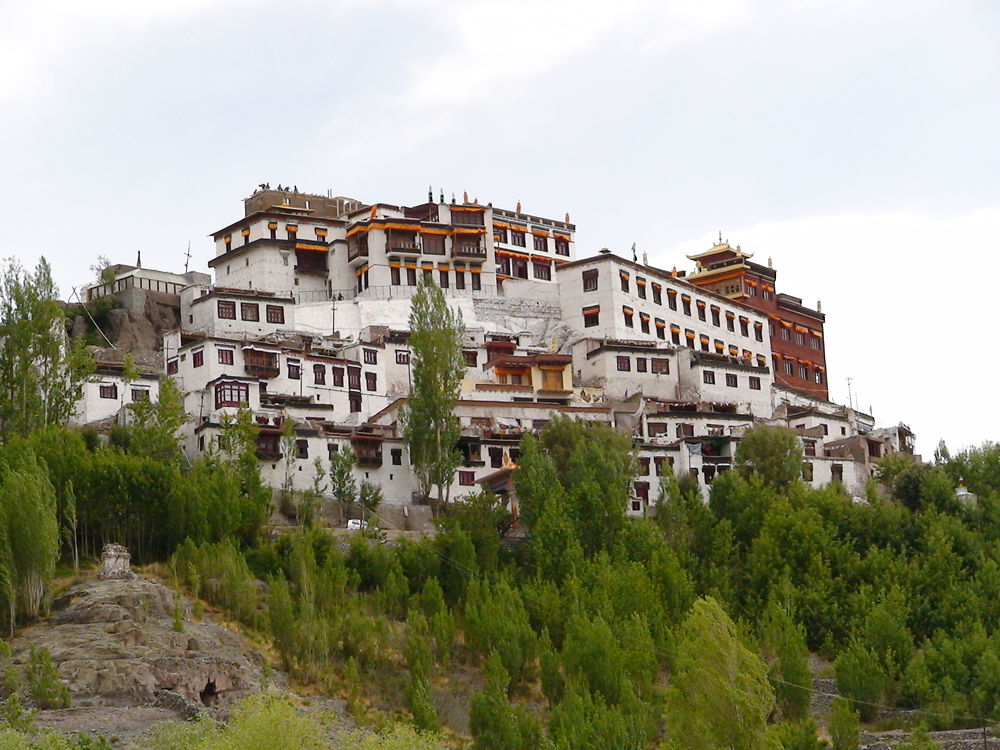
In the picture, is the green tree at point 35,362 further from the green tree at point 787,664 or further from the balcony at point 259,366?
the green tree at point 787,664

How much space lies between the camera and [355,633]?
46.9 metres

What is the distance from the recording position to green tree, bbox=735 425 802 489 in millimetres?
63500

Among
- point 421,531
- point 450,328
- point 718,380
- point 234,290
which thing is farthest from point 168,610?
point 718,380

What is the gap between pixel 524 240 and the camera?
82500 mm

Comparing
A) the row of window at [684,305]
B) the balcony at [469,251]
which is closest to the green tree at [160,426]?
A: the balcony at [469,251]

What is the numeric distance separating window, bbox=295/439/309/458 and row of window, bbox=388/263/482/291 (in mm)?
17147

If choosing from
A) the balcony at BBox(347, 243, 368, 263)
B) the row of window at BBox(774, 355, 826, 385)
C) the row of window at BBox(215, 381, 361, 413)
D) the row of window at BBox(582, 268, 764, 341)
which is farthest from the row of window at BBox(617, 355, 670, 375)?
the row of window at BBox(215, 381, 361, 413)

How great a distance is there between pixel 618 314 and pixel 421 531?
20922 mm

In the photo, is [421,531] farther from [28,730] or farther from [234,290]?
[28,730]

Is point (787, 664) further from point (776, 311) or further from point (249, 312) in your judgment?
point (776, 311)

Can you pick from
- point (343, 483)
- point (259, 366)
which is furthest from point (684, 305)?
point (343, 483)

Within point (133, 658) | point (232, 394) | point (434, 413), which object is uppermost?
point (232, 394)

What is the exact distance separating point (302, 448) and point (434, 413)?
447 cm

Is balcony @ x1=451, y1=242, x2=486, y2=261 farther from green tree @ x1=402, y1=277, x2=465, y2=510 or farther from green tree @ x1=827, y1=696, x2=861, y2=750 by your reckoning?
green tree @ x1=827, y1=696, x2=861, y2=750
